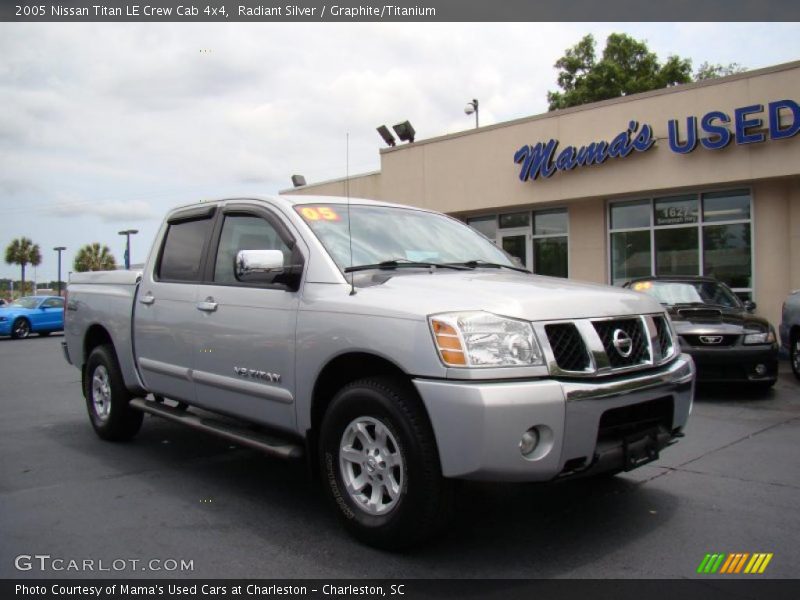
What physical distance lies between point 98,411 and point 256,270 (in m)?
3.21

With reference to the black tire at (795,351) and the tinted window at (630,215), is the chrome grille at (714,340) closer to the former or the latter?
the black tire at (795,351)

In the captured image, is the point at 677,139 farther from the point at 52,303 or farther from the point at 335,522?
the point at 52,303

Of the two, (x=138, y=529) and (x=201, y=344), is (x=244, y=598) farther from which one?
(x=201, y=344)

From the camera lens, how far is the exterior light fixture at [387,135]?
65.4 feet

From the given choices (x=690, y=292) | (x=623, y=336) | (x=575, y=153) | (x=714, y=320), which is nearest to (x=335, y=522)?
(x=623, y=336)

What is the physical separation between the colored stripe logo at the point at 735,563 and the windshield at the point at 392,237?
225cm

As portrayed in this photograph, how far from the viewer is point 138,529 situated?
3980 mm

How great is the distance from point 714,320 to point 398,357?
21.1ft

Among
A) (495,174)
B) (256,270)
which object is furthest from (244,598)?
(495,174)

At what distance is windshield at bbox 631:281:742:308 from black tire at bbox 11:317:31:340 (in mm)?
19606

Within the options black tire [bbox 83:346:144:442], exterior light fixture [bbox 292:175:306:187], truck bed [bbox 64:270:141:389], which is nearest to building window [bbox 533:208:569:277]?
exterior light fixture [bbox 292:175:306:187]

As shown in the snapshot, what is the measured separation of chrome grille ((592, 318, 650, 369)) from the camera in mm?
3561

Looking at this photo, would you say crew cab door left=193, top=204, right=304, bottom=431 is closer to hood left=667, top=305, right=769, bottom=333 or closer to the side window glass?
the side window glass

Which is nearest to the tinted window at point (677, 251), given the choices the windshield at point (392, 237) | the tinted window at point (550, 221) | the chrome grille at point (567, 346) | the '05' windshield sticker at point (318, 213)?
the tinted window at point (550, 221)
